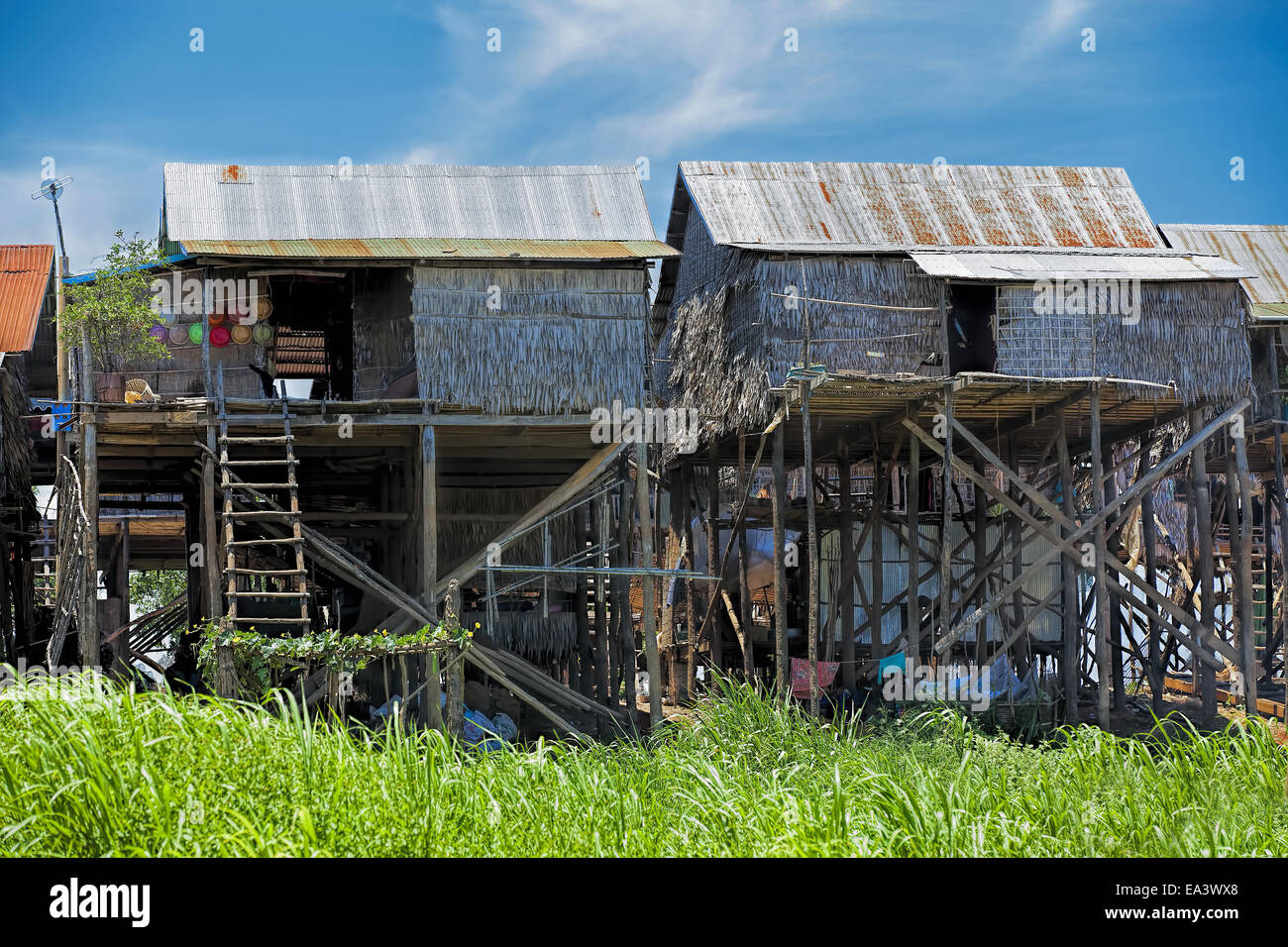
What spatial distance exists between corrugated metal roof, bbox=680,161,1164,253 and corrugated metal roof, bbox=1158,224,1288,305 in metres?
1.75

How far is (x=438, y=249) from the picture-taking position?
1509 cm

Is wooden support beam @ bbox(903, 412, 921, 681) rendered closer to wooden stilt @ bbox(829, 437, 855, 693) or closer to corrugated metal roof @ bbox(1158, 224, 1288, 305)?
wooden stilt @ bbox(829, 437, 855, 693)

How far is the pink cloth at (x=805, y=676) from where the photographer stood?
17594 mm

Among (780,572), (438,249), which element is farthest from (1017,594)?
(438,249)

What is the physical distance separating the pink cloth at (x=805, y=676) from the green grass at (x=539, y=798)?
7.16 m

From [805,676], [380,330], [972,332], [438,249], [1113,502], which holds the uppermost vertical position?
[438,249]

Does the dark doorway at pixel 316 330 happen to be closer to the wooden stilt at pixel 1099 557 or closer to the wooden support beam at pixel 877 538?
the wooden support beam at pixel 877 538

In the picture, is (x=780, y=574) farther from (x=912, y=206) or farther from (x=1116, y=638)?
(x=1116, y=638)

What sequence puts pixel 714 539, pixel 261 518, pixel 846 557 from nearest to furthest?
pixel 261 518
pixel 714 539
pixel 846 557

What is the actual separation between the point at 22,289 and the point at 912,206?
1305 cm

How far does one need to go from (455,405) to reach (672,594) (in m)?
9.40
